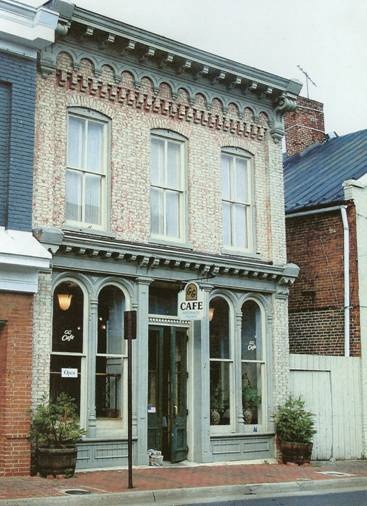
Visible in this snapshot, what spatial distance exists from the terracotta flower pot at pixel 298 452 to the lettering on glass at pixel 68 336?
554cm

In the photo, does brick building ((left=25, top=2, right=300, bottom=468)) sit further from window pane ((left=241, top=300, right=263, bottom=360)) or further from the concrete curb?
the concrete curb

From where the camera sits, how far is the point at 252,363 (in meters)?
18.3

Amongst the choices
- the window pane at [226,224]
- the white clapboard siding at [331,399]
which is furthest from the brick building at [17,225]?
the white clapboard siding at [331,399]

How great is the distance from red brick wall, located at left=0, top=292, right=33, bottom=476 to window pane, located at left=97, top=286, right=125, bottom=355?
6.43 ft

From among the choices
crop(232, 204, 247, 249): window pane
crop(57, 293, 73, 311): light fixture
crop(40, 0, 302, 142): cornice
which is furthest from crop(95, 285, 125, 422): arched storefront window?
crop(40, 0, 302, 142): cornice

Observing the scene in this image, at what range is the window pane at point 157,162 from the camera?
17188mm

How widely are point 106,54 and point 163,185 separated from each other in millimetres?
2941

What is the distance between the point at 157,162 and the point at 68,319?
4.07 m

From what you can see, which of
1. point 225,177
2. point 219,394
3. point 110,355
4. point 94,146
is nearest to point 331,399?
point 219,394

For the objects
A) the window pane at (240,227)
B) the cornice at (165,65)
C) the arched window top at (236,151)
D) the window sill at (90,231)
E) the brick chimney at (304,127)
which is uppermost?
the brick chimney at (304,127)

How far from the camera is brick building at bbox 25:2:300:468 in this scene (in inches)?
602

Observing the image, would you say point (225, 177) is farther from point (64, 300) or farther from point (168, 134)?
point (64, 300)

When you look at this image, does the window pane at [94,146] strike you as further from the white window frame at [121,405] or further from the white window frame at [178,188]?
the white window frame at [121,405]

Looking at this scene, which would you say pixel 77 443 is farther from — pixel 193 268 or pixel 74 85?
pixel 74 85
